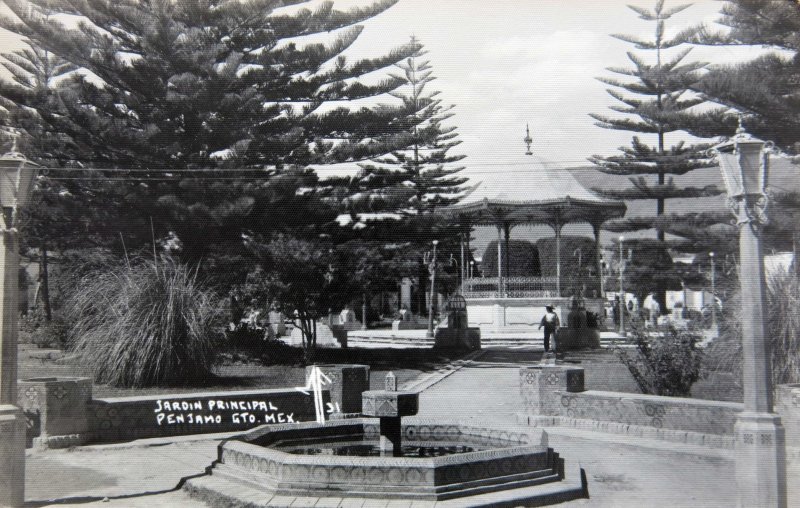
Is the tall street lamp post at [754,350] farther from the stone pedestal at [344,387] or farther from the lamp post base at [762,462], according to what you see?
the stone pedestal at [344,387]

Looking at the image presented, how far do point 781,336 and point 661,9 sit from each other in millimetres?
18509

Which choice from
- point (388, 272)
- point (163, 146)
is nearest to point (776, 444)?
point (163, 146)

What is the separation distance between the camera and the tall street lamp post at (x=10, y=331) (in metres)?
5.66

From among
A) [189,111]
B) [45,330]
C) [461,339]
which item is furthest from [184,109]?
[461,339]

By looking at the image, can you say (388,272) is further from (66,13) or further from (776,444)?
(776,444)

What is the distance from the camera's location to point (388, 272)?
30453 millimetres

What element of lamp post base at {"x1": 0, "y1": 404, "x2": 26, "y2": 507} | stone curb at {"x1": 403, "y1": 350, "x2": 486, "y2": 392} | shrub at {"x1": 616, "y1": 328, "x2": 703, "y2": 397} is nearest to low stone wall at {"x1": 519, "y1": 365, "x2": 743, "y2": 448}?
shrub at {"x1": 616, "y1": 328, "x2": 703, "y2": 397}

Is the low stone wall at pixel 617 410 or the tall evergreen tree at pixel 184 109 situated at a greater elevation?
the tall evergreen tree at pixel 184 109

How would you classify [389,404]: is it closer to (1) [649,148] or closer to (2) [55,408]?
(2) [55,408]

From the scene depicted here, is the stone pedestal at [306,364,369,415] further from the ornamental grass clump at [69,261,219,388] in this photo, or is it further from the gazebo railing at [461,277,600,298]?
the gazebo railing at [461,277,600,298]

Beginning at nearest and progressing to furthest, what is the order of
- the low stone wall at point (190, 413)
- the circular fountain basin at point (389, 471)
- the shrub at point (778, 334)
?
the circular fountain basin at point (389, 471)
the low stone wall at point (190, 413)
the shrub at point (778, 334)

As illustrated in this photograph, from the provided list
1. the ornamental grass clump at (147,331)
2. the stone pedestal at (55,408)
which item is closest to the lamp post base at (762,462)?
the stone pedestal at (55,408)

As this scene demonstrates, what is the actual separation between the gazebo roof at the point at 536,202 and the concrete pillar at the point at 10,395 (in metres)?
17.1

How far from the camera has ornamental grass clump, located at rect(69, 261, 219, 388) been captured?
11703mm
